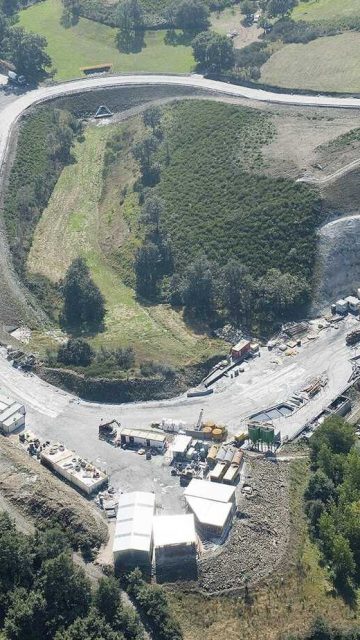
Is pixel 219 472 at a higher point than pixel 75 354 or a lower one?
lower

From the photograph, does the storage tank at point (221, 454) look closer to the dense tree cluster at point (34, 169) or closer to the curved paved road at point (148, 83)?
the dense tree cluster at point (34, 169)

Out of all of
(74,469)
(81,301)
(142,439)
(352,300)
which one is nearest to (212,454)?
(142,439)

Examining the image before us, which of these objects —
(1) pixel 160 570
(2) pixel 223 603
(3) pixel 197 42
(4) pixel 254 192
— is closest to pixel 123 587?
(1) pixel 160 570

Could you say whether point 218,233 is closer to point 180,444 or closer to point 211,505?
point 180,444

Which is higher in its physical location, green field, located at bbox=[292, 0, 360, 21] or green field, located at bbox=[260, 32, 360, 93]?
green field, located at bbox=[292, 0, 360, 21]

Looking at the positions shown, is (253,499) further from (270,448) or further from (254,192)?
(254,192)

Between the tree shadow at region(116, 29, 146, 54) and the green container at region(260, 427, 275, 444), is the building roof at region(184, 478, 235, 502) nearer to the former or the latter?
the green container at region(260, 427, 275, 444)

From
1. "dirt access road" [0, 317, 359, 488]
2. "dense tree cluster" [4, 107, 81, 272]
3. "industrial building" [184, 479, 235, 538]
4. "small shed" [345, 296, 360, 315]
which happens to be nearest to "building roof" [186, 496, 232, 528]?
"industrial building" [184, 479, 235, 538]

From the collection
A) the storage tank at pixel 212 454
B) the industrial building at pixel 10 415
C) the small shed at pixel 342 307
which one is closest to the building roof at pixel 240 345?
the small shed at pixel 342 307
